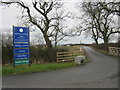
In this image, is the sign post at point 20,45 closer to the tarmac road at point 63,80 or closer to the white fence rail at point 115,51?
the tarmac road at point 63,80

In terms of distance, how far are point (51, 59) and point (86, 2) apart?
16018mm

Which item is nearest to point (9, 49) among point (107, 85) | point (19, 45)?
point (19, 45)

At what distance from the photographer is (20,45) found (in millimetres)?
9492

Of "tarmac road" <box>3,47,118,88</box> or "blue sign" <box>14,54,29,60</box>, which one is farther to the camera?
"blue sign" <box>14,54,29,60</box>

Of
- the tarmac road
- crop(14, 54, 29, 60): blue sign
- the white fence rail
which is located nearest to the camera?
the tarmac road

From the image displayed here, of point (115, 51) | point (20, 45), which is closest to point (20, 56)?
point (20, 45)

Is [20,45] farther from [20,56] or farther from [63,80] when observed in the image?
[63,80]

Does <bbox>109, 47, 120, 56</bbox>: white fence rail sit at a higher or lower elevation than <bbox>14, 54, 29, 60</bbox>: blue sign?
lower

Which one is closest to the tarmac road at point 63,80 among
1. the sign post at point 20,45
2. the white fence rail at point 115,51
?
the sign post at point 20,45

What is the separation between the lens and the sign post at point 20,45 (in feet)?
30.4

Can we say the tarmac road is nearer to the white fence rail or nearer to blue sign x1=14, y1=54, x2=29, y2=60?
blue sign x1=14, y1=54, x2=29, y2=60

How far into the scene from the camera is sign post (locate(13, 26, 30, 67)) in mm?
9266

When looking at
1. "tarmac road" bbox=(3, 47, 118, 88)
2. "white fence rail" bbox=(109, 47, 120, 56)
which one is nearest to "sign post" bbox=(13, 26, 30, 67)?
"tarmac road" bbox=(3, 47, 118, 88)

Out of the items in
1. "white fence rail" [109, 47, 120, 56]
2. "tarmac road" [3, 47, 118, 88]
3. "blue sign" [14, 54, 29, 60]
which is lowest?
"tarmac road" [3, 47, 118, 88]
